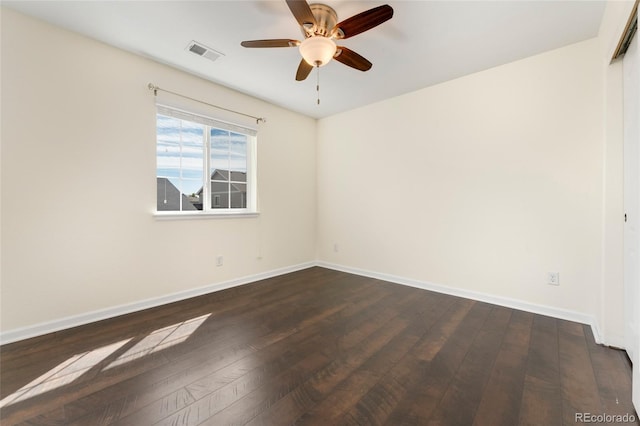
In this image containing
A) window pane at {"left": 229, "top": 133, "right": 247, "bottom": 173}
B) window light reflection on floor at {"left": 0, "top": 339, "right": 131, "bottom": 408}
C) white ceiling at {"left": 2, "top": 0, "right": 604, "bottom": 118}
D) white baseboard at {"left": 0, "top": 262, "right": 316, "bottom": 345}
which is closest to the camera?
window light reflection on floor at {"left": 0, "top": 339, "right": 131, "bottom": 408}

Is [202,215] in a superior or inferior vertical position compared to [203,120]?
inferior

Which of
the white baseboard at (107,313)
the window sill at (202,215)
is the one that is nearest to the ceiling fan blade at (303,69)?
the window sill at (202,215)

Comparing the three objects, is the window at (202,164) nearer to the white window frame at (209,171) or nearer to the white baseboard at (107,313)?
the white window frame at (209,171)

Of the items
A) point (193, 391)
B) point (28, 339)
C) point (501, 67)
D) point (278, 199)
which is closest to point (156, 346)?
point (193, 391)

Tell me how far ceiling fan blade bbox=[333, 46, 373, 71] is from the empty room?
2 centimetres

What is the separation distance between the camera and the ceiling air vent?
2.47 metres

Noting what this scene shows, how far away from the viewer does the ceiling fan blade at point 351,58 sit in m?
2.04

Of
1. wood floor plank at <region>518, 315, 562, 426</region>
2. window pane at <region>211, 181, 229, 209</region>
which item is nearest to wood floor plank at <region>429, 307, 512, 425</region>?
wood floor plank at <region>518, 315, 562, 426</region>

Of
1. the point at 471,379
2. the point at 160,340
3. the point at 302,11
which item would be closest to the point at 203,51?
the point at 302,11

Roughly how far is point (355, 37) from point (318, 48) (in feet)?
2.12

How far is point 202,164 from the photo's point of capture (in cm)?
325

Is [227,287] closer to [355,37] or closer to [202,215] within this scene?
[202,215]

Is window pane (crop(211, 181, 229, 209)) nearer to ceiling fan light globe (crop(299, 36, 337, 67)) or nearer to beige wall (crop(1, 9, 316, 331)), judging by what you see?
beige wall (crop(1, 9, 316, 331))

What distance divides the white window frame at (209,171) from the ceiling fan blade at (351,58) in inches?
72.0
